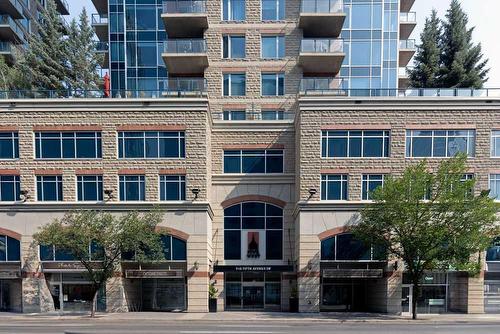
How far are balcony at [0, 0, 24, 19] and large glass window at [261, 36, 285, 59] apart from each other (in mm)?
35090

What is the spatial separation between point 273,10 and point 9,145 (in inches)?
880

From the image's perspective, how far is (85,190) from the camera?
81.8 feet

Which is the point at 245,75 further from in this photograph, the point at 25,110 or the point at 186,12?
the point at 25,110

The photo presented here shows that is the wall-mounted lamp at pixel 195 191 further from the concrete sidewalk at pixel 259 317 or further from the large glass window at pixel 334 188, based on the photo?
the large glass window at pixel 334 188

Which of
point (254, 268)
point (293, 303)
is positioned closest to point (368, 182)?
point (293, 303)

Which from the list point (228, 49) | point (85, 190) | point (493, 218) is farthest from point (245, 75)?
point (493, 218)

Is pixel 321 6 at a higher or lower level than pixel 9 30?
lower

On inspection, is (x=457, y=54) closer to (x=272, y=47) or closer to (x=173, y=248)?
(x=272, y=47)

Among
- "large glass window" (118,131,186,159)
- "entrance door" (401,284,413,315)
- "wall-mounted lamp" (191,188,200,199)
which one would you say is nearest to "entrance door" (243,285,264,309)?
"wall-mounted lamp" (191,188,200,199)

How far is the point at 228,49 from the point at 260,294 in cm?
1972

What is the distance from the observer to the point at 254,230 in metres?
27.4

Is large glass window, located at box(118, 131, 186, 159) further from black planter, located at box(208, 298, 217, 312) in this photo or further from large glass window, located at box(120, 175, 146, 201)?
black planter, located at box(208, 298, 217, 312)

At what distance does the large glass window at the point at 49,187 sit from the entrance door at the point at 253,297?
47.7 ft

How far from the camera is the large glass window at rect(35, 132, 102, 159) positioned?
25.0 meters
